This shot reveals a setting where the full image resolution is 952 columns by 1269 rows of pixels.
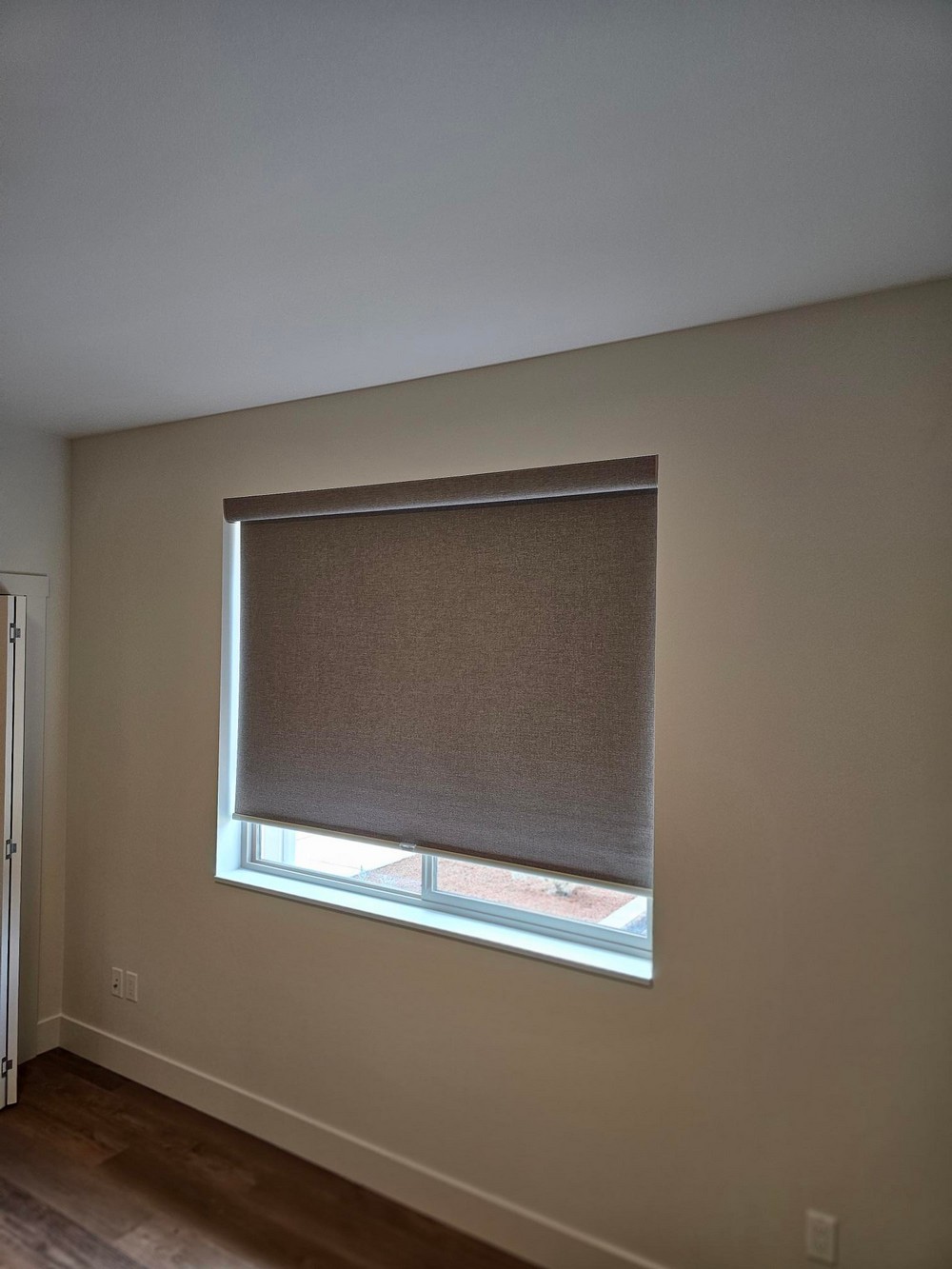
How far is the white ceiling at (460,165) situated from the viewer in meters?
1.16

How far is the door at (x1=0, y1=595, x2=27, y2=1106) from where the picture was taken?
10.3 feet

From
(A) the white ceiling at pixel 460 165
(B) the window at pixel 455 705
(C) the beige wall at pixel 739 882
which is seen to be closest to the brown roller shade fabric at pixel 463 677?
(B) the window at pixel 455 705

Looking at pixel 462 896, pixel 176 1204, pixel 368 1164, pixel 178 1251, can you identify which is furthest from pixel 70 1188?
pixel 462 896

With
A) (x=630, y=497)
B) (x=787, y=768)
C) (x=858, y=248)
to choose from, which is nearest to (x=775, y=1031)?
(x=787, y=768)

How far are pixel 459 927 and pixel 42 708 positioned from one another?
2.06 meters

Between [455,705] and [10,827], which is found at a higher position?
[455,705]

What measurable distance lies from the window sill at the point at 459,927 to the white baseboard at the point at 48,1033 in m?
1.19

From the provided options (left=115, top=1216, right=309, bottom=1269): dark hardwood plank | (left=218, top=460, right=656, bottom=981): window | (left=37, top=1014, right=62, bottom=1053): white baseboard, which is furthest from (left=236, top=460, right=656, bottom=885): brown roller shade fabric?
(left=37, top=1014, right=62, bottom=1053): white baseboard

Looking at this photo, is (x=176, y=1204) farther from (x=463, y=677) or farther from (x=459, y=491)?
(x=459, y=491)

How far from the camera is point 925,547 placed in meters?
1.94

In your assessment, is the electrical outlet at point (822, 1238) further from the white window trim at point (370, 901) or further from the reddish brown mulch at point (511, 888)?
the reddish brown mulch at point (511, 888)

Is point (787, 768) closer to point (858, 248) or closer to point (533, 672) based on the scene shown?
point (533, 672)

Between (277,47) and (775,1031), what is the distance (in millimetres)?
2218

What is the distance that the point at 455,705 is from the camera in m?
2.66
